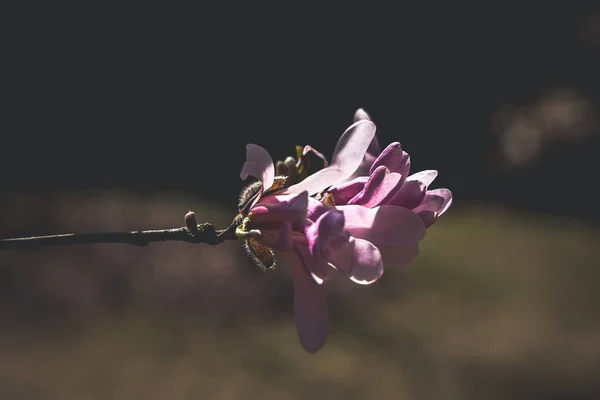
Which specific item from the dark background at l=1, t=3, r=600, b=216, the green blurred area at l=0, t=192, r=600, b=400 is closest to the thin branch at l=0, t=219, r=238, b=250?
the green blurred area at l=0, t=192, r=600, b=400

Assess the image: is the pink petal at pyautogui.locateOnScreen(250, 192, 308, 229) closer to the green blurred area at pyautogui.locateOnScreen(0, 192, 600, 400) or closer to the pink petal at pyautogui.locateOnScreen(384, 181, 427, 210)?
the pink petal at pyautogui.locateOnScreen(384, 181, 427, 210)

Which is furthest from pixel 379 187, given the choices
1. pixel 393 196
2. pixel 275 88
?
pixel 275 88

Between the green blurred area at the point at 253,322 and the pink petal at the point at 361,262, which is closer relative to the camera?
the pink petal at the point at 361,262

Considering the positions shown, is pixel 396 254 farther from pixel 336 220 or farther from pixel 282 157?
pixel 282 157

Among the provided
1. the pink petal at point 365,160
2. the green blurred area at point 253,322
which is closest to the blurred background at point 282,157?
the green blurred area at point 253,322

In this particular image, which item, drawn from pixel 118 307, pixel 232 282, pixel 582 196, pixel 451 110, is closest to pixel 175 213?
pixel 232 282

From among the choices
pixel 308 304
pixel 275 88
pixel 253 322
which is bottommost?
pixel 253 322

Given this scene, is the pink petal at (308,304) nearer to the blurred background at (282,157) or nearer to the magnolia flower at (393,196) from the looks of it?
the magnolia flower at (393,196)
